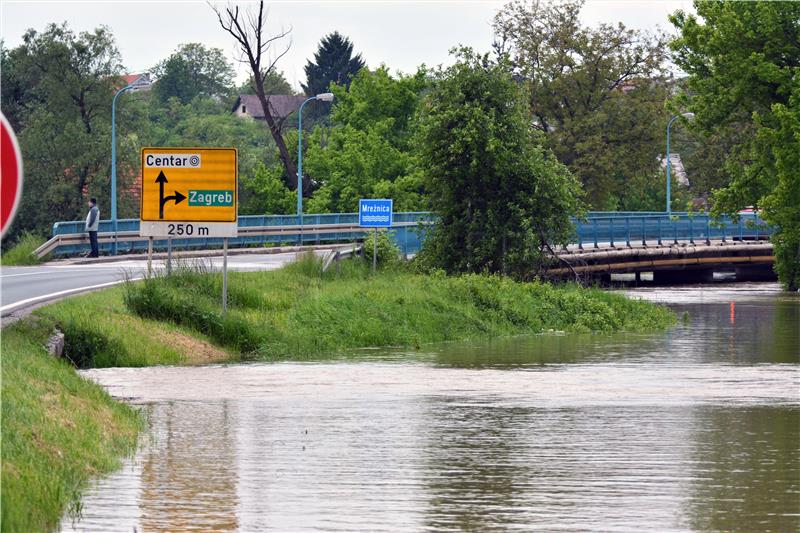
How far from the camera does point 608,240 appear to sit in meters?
65.1

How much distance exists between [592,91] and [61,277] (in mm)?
54284

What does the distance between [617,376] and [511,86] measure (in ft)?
63.6

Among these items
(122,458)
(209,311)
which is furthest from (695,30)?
(122,458)

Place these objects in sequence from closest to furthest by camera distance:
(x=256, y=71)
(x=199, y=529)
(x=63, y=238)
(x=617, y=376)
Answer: (x=199, y=529) → (x=617, y=376) → (x=63, y=238) → (x=256, y=71)

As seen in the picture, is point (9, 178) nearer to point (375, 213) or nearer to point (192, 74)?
point (375, 213)

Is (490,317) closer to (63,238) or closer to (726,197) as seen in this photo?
(63,238)

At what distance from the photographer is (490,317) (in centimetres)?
3341

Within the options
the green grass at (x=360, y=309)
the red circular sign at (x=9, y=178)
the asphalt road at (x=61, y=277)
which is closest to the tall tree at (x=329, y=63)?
the asphalt road at (x=61, y=277)

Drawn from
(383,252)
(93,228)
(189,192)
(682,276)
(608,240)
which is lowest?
(682,276)

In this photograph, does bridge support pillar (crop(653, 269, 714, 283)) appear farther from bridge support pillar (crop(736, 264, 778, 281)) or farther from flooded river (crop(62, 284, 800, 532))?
flooded river (crop(62, 284, 800, 532))

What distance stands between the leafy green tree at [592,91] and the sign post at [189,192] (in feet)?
187

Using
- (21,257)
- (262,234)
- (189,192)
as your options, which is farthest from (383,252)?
(189,192)

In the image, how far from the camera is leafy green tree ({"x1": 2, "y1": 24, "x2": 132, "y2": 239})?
76.6 metres

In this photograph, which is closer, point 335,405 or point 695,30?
point 335,405
